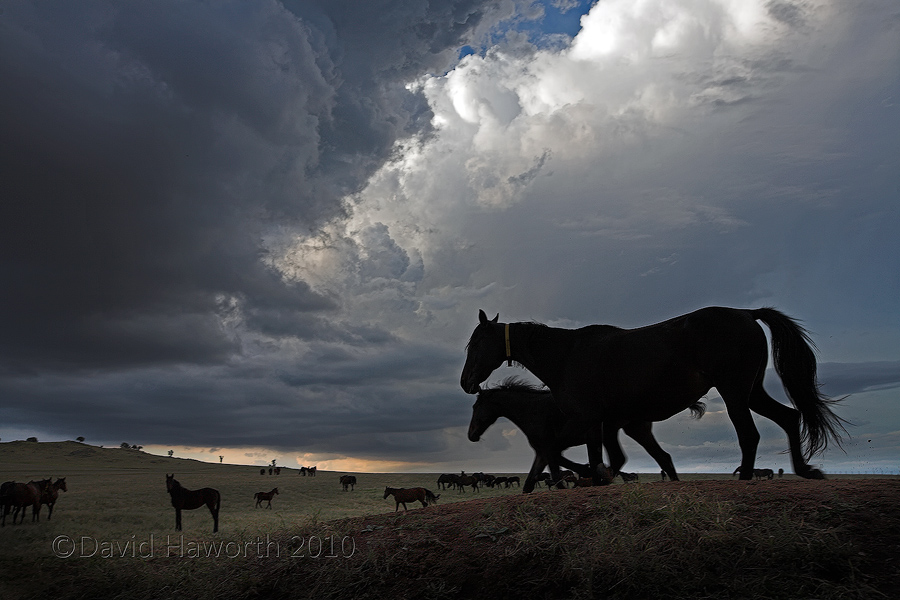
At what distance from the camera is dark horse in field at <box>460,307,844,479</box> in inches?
289

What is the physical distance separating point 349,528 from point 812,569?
4.83 metres

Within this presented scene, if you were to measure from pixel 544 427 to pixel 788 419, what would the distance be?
4.31m

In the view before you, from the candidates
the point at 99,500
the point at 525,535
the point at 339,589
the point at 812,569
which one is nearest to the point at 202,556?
the point at 339,589

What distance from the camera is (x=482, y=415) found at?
483 inches

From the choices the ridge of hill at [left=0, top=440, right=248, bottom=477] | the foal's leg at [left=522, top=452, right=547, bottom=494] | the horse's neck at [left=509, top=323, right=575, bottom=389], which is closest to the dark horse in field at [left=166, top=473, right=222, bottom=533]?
the foal's leg at [left=522, top=452, right=547, bottom=494]

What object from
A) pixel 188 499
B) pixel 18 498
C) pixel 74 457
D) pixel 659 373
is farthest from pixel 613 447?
pixel 74 457

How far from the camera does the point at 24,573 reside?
29.4 ft

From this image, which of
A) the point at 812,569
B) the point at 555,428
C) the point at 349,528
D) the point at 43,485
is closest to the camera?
the point at 812,569

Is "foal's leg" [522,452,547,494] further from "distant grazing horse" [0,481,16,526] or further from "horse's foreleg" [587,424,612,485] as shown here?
"distant grazing horse" [0,481,16,526]

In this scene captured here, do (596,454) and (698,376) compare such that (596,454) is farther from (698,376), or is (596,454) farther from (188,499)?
(188,499)

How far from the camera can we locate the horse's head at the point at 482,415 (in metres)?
12.2

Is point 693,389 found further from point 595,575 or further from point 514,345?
point 595,575

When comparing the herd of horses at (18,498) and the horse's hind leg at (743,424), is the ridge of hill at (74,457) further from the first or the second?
the horse's hind leg at (743,424)

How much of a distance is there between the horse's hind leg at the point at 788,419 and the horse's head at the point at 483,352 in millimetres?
3716
